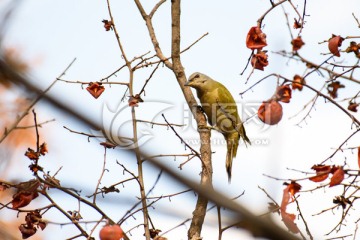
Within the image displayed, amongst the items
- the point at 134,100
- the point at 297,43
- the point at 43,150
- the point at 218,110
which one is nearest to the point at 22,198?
the point at 43,150

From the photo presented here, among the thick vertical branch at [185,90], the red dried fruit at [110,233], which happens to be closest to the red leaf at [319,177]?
the thick vertical branch at [185,90]

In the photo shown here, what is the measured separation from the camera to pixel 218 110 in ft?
20.1

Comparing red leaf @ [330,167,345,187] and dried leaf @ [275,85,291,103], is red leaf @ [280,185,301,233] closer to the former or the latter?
red leaf @ [330,167,345,187]

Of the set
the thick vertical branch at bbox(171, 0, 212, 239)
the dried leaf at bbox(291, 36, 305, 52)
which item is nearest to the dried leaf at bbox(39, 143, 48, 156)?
the thick vertical branch at bbox(171, 0, 212, 239)

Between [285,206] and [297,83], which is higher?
[297,83]

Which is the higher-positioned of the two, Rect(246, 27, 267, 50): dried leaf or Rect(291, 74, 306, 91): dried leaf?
Rect(246, 27, 267, 50): dried leaf

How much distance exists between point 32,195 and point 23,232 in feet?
0.94

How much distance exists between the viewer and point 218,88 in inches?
252

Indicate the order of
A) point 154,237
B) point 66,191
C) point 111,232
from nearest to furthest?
point 111,232
point 66,191
point 154,237

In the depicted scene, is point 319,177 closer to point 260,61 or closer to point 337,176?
point 337,176

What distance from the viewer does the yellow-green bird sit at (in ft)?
20.0

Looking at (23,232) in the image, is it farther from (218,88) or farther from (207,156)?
(218,88)

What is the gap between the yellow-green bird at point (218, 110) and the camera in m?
6.09

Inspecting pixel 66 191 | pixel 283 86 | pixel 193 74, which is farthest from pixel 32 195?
pixel 193 74
